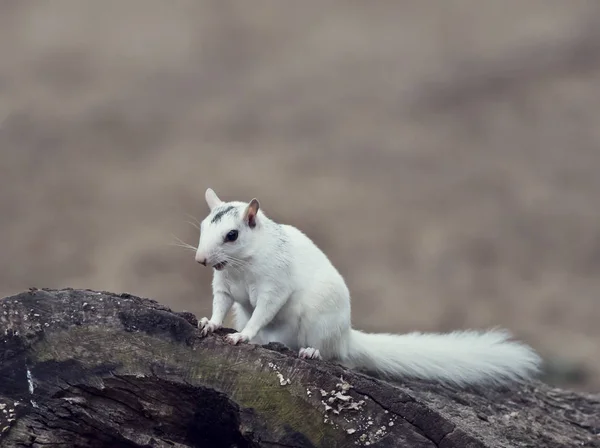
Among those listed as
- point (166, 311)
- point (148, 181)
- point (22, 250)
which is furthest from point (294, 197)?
point (166, 311)

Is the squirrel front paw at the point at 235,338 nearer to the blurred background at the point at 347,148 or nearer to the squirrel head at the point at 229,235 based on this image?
the squirrel head at the point at 229,235

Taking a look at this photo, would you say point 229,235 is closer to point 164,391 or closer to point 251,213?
point 251,213

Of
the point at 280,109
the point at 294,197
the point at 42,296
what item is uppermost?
the point at 280,109

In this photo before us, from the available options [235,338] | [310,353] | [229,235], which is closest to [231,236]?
[229,235]

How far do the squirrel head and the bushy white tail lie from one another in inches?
25.7

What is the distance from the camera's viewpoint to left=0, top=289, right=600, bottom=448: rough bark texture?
3.15 metres

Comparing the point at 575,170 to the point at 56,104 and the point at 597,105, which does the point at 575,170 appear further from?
the point at 56,104

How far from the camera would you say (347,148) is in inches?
480

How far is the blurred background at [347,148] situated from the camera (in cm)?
992

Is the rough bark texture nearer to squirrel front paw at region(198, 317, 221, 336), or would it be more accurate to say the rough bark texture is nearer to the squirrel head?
squirrel front paw at region(198, 317, 221, 336)

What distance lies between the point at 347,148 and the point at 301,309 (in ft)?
26.7

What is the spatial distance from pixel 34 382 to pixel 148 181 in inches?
332

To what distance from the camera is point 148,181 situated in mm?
11508

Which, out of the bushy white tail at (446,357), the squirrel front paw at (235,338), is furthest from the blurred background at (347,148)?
the squirrel front paw at (235,338)
